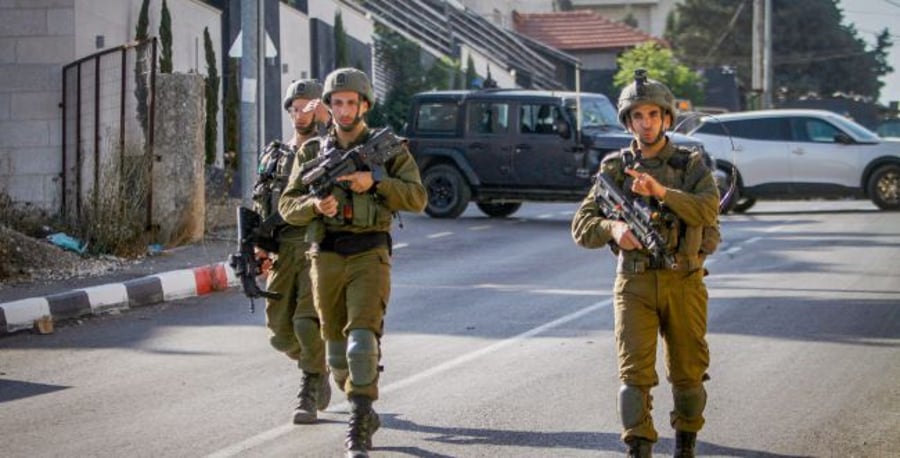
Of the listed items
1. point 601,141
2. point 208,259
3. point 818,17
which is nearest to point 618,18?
point 818,17

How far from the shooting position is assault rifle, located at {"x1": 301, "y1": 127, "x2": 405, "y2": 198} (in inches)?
290

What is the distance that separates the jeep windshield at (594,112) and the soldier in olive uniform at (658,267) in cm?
1587

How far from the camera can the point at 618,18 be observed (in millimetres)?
83812

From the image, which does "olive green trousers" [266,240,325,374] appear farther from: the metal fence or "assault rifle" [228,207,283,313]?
the metal fence

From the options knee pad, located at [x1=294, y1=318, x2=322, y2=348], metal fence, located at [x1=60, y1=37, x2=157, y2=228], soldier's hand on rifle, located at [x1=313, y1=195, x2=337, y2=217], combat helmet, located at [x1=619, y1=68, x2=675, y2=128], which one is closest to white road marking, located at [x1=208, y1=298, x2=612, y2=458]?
knee pad, located at [x1=294, y1=318, x2=322, y2=348]

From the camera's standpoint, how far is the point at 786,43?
65.5 meters

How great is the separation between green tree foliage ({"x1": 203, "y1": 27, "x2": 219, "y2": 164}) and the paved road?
9917mm

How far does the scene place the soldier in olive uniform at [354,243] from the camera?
7348 mm

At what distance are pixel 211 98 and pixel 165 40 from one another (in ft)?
7.42

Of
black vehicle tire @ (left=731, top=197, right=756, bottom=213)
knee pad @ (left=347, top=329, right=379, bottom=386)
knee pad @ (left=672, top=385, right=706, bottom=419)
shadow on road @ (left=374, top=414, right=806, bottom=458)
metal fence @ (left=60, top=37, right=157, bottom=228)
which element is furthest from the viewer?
black vehicle tire @ (left=731, top=197, right=756, bottom=213)

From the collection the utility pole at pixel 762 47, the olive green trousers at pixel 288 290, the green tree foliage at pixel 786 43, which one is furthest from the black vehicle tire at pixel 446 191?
the green tree foliage at pixel 786 43

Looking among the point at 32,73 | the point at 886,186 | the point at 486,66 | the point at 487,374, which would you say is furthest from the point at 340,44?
the point at 487,374

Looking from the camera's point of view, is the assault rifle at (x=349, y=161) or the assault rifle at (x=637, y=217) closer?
the assault rifle at (x=637, y=217)

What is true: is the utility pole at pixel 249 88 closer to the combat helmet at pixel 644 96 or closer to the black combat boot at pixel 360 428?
the black combat boot at pixel 360 428
